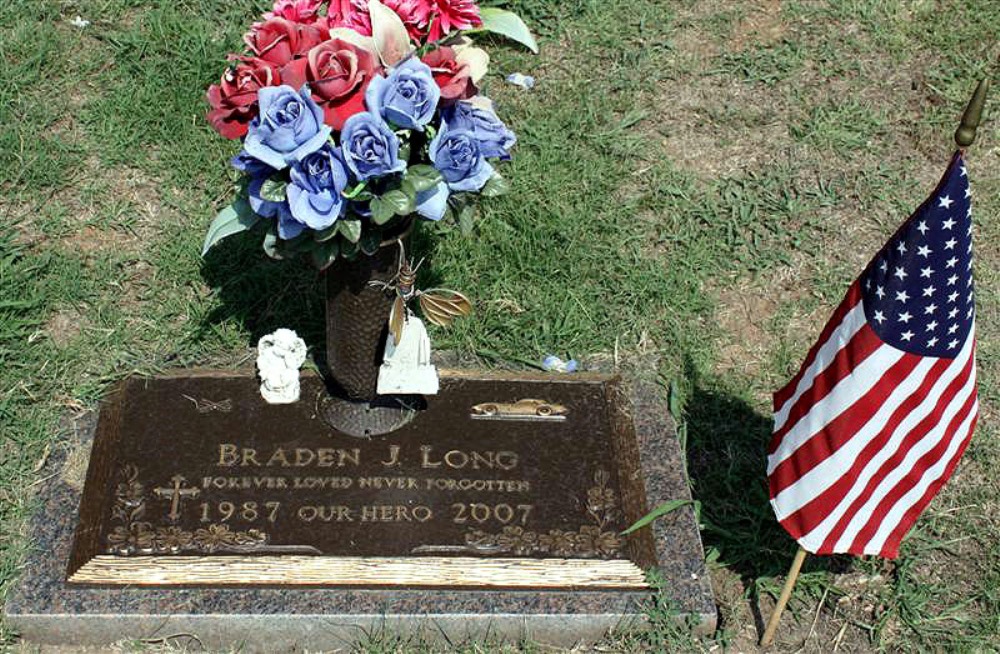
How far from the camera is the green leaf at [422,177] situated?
9.01 ft

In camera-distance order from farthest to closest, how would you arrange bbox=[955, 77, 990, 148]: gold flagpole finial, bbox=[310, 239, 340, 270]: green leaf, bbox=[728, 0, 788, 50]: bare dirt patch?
bbox=[728, 0, 788, 50]: bare dirt patch < bbox=[310, 239, 340, 270]: green leaf < bbox=[955, 77, 990, 148]: gold flagpole finial

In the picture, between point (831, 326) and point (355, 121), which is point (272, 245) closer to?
point (355, 121)

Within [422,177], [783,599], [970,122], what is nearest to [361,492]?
[422,177]

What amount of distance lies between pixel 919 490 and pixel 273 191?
173 cm

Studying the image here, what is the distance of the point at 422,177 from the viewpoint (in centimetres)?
276

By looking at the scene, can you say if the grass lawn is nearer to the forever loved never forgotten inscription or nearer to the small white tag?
the forever loved never forgotten inscription

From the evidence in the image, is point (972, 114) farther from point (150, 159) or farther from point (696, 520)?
point (150, 159)

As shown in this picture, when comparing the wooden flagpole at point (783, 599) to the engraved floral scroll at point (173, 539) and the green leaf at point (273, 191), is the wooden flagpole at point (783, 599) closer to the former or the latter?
the engraved floral scroll at point (173, 539)

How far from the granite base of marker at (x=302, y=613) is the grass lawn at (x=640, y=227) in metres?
0.08

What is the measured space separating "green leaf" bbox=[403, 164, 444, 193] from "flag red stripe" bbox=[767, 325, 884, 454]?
3.40ft

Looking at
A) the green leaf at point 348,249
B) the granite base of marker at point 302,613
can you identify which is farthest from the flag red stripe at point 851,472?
the green leaf at point 348,249

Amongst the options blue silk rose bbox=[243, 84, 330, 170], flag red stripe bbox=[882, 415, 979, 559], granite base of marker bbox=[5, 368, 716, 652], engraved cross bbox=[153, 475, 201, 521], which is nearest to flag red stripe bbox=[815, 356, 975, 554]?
flag red stripe bbox=[882, 415, 979, 559]

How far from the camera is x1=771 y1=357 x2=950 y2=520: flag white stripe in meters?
2.64

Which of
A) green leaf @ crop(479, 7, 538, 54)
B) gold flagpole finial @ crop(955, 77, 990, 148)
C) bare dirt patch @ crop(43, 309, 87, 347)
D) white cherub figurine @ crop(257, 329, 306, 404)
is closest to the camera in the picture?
gold flagpole finial @ crop(955, 77, 990, 148)
